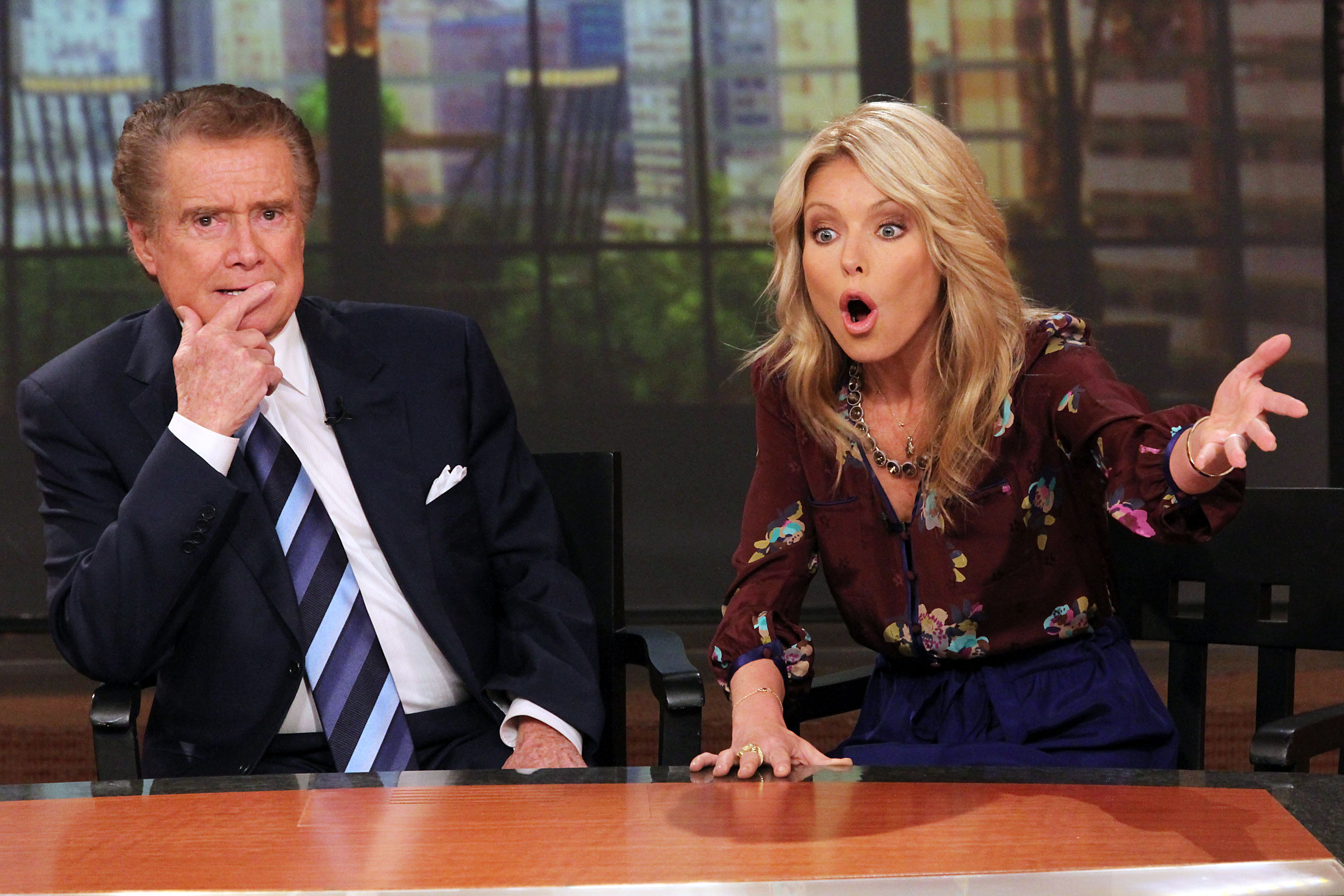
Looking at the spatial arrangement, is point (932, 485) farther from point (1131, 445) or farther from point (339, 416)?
point (339, 416)

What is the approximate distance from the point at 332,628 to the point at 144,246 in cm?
60

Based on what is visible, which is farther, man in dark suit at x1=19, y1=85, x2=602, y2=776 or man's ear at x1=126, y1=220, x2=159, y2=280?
man's ear at x1=126, y1=220, x2=159, y2=280

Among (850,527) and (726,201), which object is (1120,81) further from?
(850,527)

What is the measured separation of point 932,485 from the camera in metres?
1.80

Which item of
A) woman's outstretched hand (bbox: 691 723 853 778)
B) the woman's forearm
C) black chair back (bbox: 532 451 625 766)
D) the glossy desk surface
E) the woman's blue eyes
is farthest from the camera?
black chair back (bbox: 532 451 625 766)

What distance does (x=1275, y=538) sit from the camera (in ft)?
6.19

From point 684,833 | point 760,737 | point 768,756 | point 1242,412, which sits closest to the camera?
point 684,833

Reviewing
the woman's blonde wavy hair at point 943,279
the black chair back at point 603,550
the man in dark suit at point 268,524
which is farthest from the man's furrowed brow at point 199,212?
the woman's blonde wavy hair at point 943,279

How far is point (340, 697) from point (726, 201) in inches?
103

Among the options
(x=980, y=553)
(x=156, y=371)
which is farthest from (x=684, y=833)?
(x=156, y=371)

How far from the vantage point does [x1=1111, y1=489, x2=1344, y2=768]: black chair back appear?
183 centimetres

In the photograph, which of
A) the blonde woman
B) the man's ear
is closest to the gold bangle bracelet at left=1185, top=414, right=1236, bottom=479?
the blonde woman

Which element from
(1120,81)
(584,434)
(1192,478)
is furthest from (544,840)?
(1120,81)

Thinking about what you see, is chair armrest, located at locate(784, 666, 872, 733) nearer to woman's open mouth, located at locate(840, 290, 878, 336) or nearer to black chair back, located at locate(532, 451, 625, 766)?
black chair back, located at locate(532, 451, 625, 766)
